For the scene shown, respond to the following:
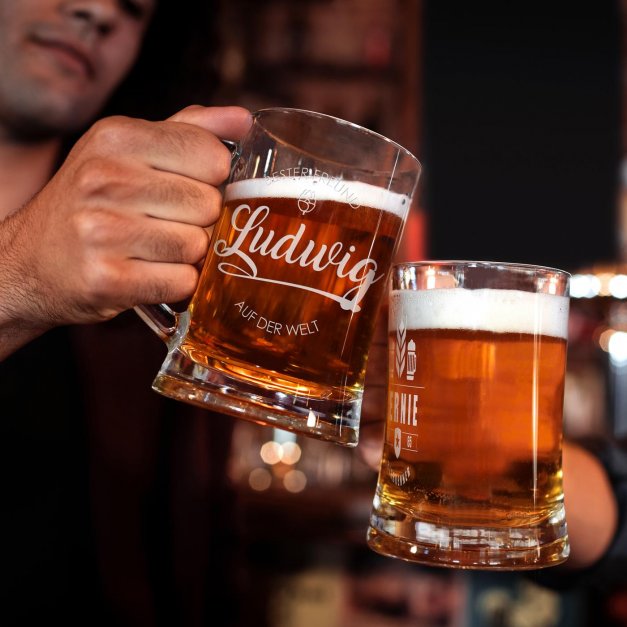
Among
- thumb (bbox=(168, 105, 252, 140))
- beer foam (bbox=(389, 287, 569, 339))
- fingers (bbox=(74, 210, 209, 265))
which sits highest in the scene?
thumb (bbox=(168, 105, 252, 140))

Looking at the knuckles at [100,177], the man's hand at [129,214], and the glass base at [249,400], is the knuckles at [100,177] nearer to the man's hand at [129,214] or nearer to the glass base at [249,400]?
the man's hand at [129,214]

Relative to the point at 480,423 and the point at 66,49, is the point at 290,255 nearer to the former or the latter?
the point at 480,423

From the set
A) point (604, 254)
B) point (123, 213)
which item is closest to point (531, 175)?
point (604, 254)

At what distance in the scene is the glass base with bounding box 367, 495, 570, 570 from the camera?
31.9 inches

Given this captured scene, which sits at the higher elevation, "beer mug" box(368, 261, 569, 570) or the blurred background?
the blurred background

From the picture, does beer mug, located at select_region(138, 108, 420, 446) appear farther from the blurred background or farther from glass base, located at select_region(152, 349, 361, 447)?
the blurred background

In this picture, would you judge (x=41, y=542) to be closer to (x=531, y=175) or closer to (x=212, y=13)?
(x=212, y=13)

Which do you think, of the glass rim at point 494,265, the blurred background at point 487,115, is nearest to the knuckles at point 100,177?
the glass rim at point 494,265

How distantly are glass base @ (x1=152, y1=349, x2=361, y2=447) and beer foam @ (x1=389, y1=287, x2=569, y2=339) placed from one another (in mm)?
149

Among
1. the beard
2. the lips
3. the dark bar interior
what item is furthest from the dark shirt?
the lips

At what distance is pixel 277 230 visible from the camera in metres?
0.82

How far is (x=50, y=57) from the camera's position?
63.6 inches

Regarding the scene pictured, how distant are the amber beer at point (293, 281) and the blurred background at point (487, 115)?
6.78ft

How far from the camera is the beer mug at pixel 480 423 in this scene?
2.68 feet
